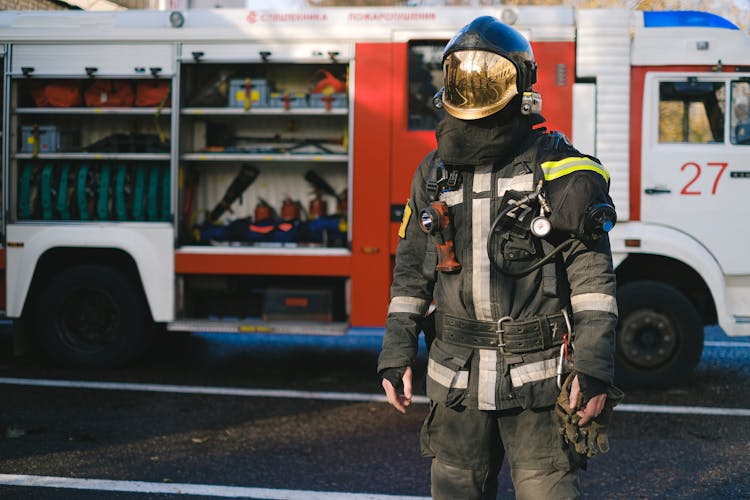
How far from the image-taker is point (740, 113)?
22.3ft

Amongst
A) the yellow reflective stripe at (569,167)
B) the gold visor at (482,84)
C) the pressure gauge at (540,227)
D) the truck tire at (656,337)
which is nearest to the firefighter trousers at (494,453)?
the pressure gauge at (540,227)

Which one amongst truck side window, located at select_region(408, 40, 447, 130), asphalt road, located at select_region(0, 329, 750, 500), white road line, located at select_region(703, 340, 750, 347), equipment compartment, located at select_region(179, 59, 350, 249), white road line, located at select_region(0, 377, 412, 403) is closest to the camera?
asphalt road, located at select_region(0, 329, 750, 500)

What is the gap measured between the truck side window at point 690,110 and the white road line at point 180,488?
396 cm

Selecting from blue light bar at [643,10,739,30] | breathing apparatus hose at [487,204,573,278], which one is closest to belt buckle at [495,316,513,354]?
breathing apparatus hose at [487,204,573,278]

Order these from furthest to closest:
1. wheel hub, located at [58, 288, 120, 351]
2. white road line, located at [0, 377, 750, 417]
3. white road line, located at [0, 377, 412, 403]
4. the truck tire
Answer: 1. wheel hub, located at [58, 288, 120, 351]
2. the truck tire
3. white road line, located at [0, 377, 412, 403]
4. white road line, located at [0, 377, 750, 417]

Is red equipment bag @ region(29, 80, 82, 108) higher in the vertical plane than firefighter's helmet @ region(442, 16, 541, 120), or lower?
higher

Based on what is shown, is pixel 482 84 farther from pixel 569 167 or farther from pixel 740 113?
pixel 740 113

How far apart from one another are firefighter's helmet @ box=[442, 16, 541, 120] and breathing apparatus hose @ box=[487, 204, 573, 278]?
33 centimetres

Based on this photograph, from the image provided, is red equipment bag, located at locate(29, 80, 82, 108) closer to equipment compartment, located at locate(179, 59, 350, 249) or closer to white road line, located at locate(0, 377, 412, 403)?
equipment compartment, located at locate(179, 59, 350, 249)

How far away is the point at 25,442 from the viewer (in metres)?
5.38

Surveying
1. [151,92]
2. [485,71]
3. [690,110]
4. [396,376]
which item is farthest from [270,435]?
[690,110]

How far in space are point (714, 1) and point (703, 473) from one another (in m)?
14.6

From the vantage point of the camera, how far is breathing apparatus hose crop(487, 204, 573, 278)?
2760 mm

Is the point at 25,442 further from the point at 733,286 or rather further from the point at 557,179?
the point at 733,286
